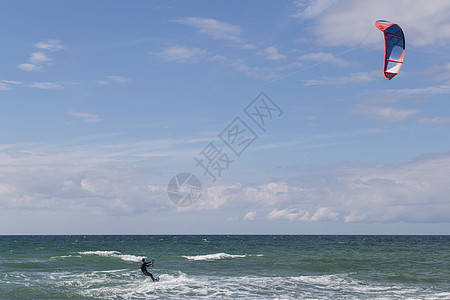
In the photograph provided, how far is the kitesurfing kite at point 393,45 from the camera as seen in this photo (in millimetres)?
19561

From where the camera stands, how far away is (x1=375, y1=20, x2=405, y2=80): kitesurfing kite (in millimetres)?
19561

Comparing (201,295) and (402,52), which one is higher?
(402,52)

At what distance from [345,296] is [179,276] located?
10.2m

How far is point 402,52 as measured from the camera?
1977 cm

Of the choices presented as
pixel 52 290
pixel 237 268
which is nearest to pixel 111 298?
pixel 52 290

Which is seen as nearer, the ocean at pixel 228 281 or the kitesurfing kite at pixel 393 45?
the ocean at pixel 228 281

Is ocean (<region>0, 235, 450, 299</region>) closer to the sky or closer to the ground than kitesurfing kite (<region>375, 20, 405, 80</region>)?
closer to the ground

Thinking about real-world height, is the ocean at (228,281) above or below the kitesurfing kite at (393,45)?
below

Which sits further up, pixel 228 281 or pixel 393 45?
pixel 393 45

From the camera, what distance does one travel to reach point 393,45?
19.7 m

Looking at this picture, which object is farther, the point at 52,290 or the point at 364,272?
the point at 364,272

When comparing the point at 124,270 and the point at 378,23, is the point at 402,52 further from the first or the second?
the point at 124,270

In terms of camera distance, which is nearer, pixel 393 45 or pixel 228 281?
pixel 393 45

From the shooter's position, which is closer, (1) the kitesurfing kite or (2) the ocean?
(2) the ocean
